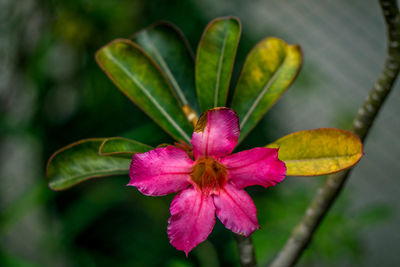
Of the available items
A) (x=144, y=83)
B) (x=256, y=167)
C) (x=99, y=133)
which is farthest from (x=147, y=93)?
(x=99, y=133)

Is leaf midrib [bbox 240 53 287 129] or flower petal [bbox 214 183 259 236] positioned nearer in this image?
flower petal [bbox 214 183 259 236]

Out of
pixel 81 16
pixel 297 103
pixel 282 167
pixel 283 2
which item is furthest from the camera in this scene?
pixel 283 2

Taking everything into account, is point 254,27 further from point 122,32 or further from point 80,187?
point 80,187

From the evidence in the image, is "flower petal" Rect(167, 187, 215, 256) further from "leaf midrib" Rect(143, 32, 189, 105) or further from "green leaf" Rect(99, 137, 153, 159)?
"leaf midrib" Rect(143, 32, 189, 105)

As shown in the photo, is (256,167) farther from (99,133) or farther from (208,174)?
(99,133)

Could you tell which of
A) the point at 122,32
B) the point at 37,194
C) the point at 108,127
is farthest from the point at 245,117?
the point at 122,32

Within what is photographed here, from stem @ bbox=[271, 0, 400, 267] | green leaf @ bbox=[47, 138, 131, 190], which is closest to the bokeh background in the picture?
stem @ bbox=[271, 0, 400, 267]
